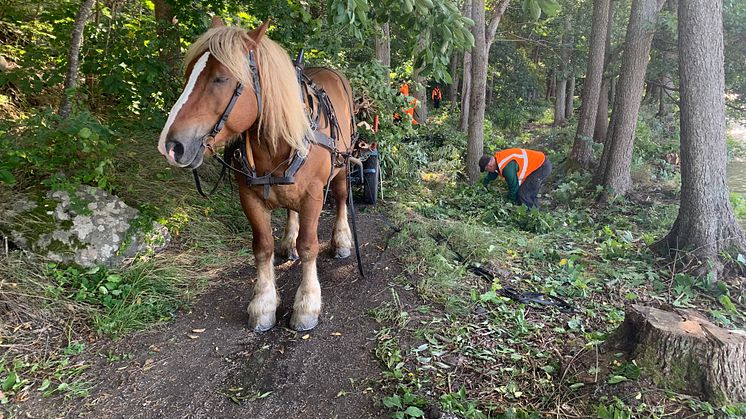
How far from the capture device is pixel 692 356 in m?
2.21

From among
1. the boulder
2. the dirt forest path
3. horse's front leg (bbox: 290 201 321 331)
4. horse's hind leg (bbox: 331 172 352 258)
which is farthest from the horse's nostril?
horse's hind leg (bbox: 331 172 352 258)

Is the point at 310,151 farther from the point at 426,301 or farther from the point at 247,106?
the point at 426,301

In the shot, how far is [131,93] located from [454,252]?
12.5 ft

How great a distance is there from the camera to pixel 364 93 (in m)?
5.88

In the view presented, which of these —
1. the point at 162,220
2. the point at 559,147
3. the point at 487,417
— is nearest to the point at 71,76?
the point at 162,220

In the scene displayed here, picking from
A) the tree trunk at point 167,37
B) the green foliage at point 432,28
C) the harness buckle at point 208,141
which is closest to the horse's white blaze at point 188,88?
the harness buckle at point 208,141

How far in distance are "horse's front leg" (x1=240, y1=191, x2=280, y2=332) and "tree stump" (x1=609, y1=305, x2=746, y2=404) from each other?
2.36 m

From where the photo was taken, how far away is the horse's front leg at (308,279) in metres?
3.19

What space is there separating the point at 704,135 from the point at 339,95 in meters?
3.70

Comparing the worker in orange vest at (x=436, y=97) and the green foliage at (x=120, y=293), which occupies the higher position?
the worker in orange vest at (x=436, y=97)

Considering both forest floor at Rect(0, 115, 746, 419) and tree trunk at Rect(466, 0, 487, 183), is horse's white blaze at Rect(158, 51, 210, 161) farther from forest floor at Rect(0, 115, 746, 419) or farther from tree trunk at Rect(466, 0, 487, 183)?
tree trunk at Rect(466, 0, 487, 183)

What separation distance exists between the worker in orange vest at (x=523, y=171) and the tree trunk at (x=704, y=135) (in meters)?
2.41

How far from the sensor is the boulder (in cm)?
344

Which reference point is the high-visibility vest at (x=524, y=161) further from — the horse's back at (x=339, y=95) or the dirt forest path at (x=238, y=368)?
the dirt forest path at (x=238, y=368)
